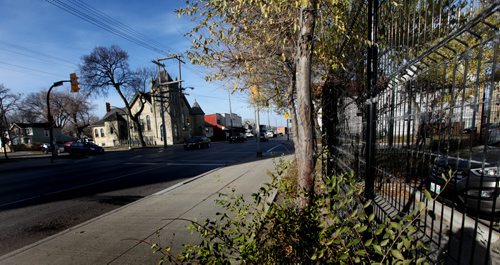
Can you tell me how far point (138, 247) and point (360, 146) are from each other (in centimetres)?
394

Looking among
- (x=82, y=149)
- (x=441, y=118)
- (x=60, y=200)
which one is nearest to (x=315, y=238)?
(x=441, y=118)

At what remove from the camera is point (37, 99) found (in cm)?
5959

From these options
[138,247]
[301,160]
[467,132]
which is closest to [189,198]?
[138,247]

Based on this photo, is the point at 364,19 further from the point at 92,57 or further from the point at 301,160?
the point at 92,57

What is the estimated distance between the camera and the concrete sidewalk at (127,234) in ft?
12.5

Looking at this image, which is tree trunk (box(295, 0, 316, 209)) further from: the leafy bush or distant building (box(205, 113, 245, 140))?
distant building (box(205, 113, 245, 140))

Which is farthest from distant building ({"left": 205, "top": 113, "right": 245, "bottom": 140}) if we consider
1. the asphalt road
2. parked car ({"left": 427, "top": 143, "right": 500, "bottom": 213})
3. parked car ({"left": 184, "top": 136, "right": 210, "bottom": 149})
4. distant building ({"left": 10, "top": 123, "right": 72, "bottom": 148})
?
parked car ({"left": 427, "top": 143, "right": 500, "bottom": 213})

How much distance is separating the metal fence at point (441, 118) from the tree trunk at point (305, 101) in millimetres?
696

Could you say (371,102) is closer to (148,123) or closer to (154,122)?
(154,122)

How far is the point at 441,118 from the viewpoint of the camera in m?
1.28

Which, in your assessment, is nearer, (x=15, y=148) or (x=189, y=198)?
(x=189, y=198)

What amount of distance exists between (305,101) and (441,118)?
151 cm

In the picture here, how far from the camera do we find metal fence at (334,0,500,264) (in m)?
0.98

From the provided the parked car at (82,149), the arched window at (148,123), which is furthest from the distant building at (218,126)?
the parked car at (82,149)
